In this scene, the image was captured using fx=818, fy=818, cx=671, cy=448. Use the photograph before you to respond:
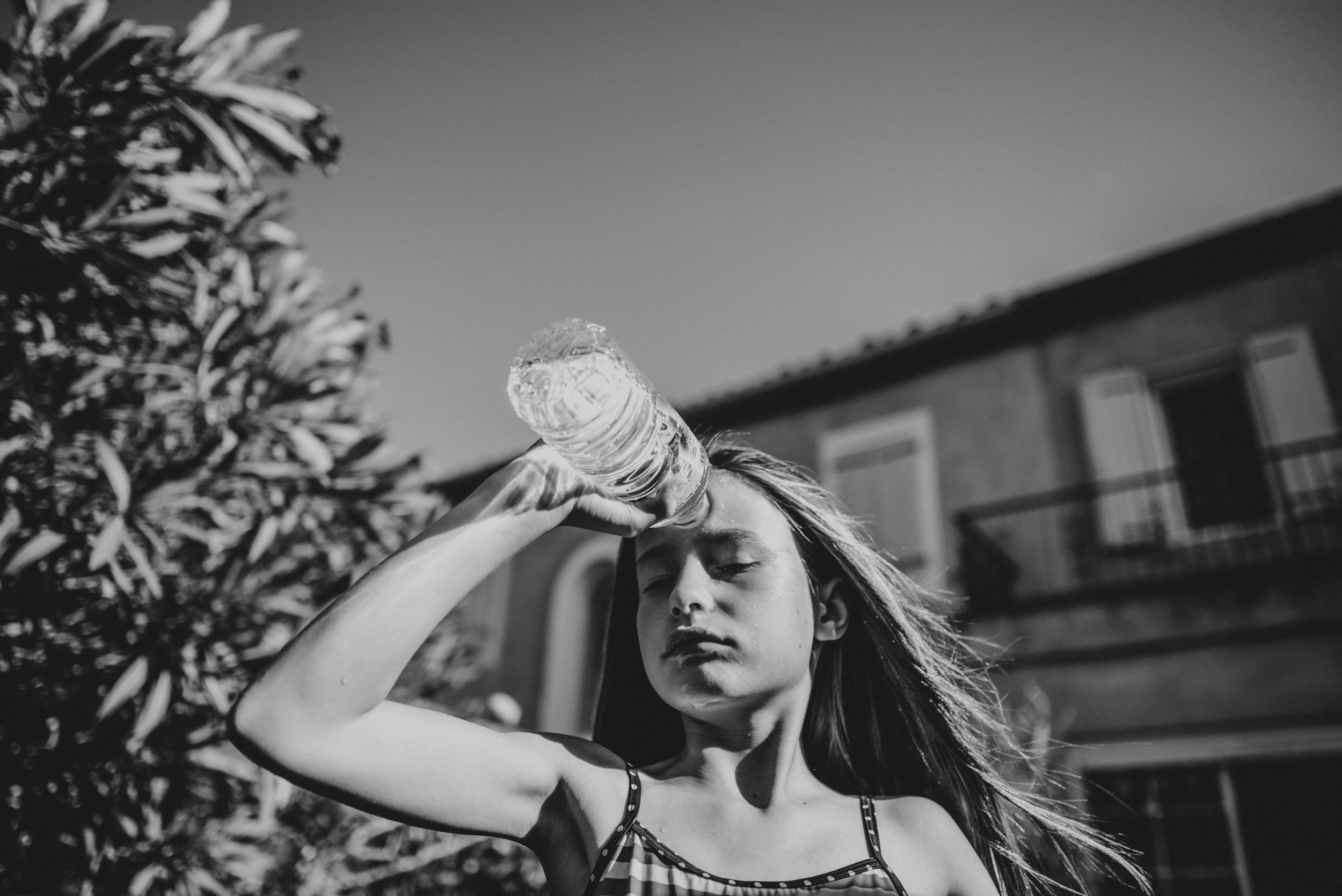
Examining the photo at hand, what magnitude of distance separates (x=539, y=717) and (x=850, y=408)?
641 cm

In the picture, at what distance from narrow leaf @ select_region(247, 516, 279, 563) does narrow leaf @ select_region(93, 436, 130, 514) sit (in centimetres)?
50

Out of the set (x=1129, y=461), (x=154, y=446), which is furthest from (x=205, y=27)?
(x=1129, y=461)

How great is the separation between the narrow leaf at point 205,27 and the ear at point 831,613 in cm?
269

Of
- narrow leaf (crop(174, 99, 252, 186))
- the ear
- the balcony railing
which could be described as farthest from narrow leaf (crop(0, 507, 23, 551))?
the balcony railing

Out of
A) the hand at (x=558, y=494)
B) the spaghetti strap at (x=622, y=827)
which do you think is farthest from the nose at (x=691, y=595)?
the spaghetti strap at (x=622, y=827)

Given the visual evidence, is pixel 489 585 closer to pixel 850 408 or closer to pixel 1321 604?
pixel 850 408

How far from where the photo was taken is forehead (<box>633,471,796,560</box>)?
1.56 meters

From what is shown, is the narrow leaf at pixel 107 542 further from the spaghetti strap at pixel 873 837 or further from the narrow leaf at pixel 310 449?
the spaghetti strap at pixel 873 837

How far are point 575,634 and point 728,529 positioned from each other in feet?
37.8

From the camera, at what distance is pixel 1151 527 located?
8281mm

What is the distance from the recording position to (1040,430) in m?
9.30

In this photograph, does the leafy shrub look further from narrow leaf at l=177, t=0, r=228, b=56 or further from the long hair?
the long hair

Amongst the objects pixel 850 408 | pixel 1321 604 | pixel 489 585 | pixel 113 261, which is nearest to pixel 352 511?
pixel 113 261

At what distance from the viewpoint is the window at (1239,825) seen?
21.7 ft
